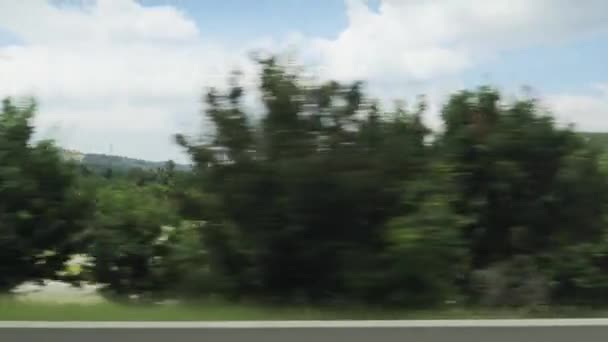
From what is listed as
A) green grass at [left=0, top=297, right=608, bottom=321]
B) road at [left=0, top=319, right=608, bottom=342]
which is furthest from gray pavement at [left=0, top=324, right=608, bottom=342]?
green grass at [left=0, top=297, right=608, bottom=321]

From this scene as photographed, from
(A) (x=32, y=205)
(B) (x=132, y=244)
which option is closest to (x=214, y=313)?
(B) (x=132, y=244)

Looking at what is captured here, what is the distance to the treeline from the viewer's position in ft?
28.7

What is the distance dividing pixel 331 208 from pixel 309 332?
3072mm

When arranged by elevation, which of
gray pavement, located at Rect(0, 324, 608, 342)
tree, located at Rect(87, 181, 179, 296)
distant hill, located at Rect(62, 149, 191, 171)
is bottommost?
gray pavement, located at Rect(0, 324, 608, 342)

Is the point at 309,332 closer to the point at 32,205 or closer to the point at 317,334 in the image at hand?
the point at 317,334

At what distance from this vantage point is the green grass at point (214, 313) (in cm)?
689

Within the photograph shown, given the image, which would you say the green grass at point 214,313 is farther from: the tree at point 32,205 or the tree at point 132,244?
the tree at point 32,205

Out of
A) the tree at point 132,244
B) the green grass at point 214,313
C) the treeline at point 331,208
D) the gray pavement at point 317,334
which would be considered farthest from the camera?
the tree at point 132,244

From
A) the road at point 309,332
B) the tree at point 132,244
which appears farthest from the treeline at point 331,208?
the road at point 309,332

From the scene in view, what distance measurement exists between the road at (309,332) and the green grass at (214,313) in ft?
2.31

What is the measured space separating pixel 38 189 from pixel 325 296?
482cm

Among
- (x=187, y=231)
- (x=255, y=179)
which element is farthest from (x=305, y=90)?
(x=187, y=231)

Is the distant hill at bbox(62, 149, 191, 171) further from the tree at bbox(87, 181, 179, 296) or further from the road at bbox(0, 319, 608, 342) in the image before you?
the road at bbox(0, 319, 608, 342)

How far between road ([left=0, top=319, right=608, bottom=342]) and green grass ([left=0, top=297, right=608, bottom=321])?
2.31 feet
